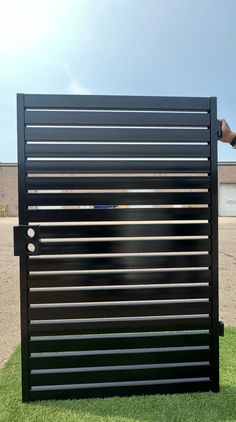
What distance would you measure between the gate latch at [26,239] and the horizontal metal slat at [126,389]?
1.05 meters

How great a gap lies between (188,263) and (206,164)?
30.8 inches

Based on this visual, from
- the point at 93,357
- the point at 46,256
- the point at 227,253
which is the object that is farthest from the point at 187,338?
the point at 227,253

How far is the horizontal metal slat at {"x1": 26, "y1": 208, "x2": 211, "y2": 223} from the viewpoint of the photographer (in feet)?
6.78

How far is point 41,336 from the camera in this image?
81.8 inches

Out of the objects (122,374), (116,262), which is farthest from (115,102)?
(122,374)

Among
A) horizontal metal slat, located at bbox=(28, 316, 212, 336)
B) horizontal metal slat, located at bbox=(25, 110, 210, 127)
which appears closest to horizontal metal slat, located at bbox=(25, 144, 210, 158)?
horizontal metal slat, located at bbox=(25, 110, 210, 127)

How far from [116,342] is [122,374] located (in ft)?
0.82

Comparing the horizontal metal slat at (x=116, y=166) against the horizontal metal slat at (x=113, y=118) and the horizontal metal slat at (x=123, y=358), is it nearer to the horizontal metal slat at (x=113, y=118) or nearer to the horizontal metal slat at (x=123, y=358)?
the horizontal metal slat at (x=113, y=118)

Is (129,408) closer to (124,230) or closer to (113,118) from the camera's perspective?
(124,230)

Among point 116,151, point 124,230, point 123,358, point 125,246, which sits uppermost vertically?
point 116,151

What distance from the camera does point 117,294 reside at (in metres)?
2.11

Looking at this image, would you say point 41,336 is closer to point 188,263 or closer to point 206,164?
point 188,263

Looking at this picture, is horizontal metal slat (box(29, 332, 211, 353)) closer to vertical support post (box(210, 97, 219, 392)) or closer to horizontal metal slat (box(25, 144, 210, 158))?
vertical support post (box(210, 97, 219, 392))

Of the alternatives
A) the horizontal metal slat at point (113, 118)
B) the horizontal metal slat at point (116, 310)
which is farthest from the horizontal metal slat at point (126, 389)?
the horizontal metal slat at point (113, 118)
